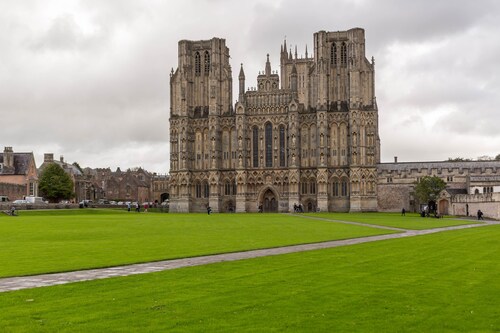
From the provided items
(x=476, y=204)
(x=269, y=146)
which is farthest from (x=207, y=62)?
(x=476, y=204)

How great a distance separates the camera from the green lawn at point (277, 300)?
11250mm

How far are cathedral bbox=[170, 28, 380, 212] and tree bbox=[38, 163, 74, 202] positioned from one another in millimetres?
22045

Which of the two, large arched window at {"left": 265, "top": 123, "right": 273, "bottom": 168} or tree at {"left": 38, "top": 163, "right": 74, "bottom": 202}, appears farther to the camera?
tree at {"left": 38, "top": 163, "right": 74, "bottom": 202}

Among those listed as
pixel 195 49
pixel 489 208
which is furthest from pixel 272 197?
pixel 489 208

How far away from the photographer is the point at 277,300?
13.5 m

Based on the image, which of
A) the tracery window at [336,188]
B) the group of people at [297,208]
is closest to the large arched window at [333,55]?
A: the tracery window at [336,188]

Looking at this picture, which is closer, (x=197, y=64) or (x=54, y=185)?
(x=197, y=64)

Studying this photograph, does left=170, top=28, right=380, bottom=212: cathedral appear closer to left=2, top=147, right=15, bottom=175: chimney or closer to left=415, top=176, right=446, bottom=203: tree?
left=415, top=176, right=446, bottom=203: tree

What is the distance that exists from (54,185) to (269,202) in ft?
129

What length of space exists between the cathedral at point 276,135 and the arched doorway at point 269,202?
0.17 meters

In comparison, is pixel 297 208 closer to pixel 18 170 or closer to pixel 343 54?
pixel 343 54

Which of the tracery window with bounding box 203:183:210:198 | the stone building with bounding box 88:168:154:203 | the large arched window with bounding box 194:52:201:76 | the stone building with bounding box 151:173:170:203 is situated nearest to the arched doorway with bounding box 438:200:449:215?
the tracery window with bounding box 203:183:210:198

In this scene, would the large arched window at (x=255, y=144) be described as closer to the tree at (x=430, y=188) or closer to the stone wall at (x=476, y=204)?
the tree at (x=430, y=188)

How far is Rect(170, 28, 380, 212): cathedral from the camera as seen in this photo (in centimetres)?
9856
